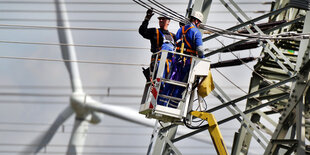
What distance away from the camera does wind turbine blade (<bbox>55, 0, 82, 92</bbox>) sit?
30.5m

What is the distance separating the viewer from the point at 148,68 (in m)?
16.1

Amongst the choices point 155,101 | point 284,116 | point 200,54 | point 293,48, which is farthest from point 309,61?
point 293,48

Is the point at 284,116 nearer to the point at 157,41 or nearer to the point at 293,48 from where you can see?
the point at 157,41

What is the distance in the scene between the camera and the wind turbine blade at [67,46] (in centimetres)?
3048

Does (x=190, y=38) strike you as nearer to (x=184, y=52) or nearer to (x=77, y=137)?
(x=184, y=52)

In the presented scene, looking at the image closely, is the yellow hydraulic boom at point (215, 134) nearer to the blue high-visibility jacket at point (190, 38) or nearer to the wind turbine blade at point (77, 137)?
the blue high-visibility jacket at point (190, 38)

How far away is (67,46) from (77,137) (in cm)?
497

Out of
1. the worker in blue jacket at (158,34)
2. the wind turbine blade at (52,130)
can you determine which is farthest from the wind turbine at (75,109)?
the worker in blue jacket at (158,34)

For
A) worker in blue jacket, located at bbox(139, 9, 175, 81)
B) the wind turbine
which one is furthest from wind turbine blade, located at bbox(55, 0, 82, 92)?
worker in blue jacket, located at bbox(139, 9, 175, 81)

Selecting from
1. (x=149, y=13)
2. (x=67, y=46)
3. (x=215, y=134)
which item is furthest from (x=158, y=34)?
(x=67, y=46)

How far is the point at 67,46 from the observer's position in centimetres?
3052

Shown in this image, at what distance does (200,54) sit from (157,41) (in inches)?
48.5

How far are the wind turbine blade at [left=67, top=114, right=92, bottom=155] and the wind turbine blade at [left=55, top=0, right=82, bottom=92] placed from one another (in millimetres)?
1684

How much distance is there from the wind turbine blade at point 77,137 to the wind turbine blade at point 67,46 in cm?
168
